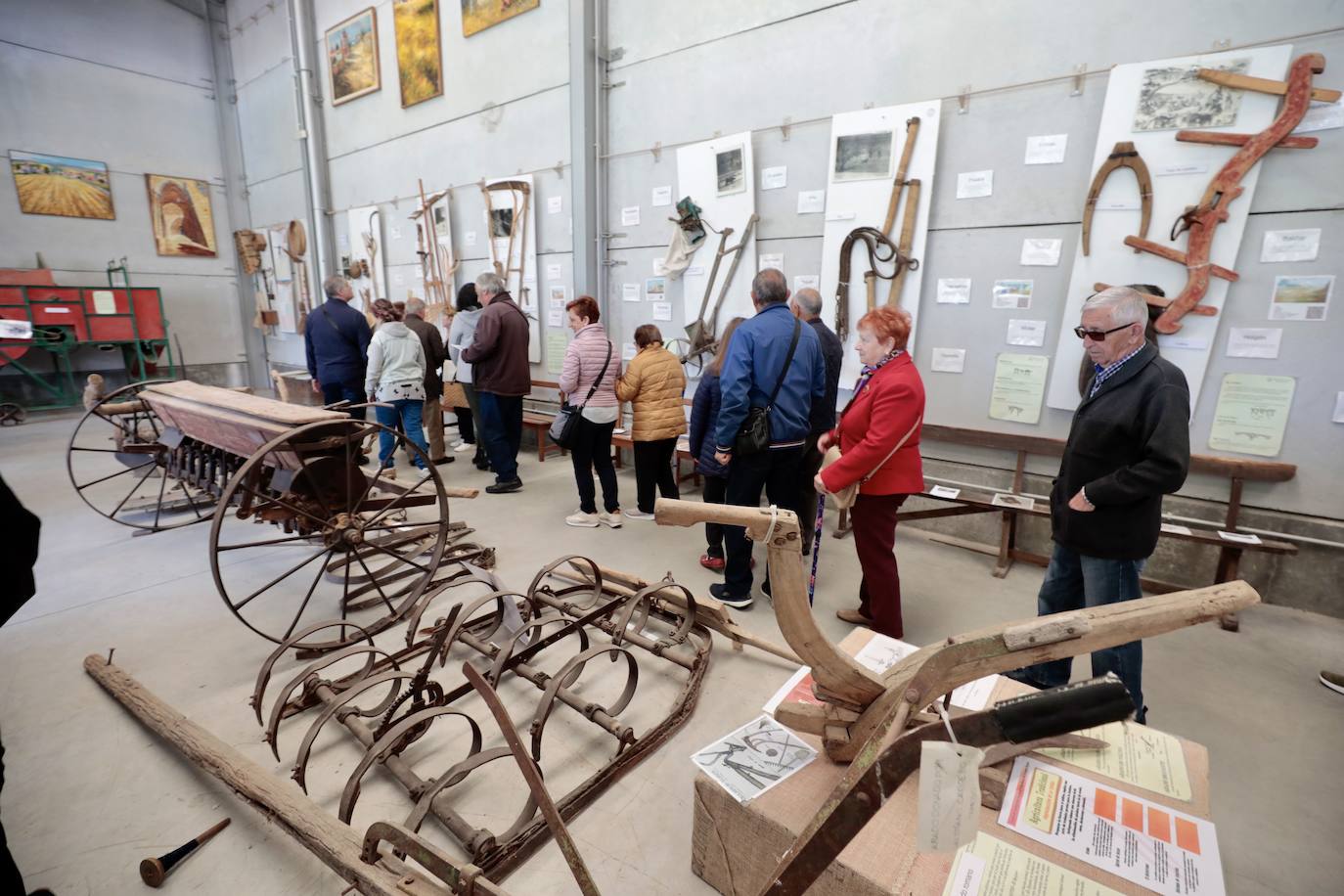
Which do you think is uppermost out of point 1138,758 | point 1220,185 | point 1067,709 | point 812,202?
point 812,202

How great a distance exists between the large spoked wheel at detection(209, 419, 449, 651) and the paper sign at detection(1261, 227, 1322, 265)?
465 centimetres

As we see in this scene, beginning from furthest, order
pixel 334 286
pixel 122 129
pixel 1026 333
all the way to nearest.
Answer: pixel 122 129 → pixel 334 286 → pixel 1026 333

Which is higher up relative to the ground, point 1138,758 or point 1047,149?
point 1047,149

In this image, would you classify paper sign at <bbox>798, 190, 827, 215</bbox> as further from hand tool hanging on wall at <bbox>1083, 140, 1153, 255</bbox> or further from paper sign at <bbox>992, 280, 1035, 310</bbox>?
hand tool hanging on wall at <bbox>1083, 140, 1153, 255</bbox>

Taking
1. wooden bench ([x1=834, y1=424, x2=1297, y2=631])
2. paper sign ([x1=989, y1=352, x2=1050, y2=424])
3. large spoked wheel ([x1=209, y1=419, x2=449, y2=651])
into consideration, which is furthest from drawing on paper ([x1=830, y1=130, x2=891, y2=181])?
large spoked wheel ([x1=209, y1=419, x2=449, y2=651])

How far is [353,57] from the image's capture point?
8336mm

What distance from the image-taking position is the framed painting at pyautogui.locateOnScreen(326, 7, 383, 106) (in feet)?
26.3

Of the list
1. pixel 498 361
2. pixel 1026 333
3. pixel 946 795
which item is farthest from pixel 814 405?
pixel 946 795

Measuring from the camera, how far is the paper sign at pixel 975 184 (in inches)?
156

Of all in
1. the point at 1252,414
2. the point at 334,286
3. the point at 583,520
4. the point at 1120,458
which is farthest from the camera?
the point at 334,286

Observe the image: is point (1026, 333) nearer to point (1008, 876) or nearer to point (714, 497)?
point (714, 497)

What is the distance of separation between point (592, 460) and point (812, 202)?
106 inches

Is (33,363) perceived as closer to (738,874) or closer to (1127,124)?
(738,874)

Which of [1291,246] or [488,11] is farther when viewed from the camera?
[488,11]
